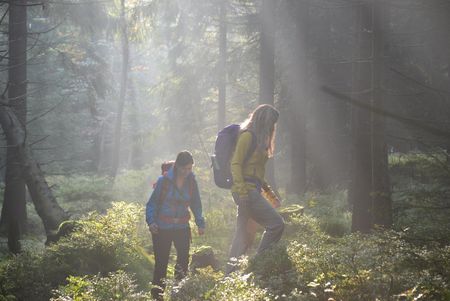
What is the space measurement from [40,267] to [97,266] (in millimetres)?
964

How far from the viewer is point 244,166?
628 centimetres

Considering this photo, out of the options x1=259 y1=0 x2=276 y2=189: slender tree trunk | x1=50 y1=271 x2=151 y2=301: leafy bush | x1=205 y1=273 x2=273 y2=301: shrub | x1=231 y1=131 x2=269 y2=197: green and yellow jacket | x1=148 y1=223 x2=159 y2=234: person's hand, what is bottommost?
x1=50 y1=271 x2=151 y2=301: leafy bush

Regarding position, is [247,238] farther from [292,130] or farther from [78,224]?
[292,130]

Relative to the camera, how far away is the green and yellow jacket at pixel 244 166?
6.12 meters

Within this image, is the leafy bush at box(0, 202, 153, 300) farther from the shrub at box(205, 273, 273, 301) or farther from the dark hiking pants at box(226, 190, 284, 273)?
the shrub at box(205, 273, 273, 301)

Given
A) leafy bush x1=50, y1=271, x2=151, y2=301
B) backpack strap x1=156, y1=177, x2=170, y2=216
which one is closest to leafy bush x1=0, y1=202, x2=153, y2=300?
backpack strap x1=156, y1=177, x2=170, y2=216

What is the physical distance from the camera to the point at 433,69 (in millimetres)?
16547

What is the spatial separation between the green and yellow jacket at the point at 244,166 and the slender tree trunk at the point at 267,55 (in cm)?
847

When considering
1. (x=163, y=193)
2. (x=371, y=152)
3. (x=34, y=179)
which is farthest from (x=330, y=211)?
(x=34, y=179)

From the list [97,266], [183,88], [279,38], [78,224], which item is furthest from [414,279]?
[183,88]

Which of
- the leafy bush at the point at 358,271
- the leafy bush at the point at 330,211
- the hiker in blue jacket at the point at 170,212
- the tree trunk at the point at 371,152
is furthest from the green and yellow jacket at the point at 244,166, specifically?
the leafy bush at the point at 330,211

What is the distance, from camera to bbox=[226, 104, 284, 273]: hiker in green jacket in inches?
242

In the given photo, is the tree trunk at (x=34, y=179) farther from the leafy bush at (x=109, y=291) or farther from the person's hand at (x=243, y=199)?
the person's hand at (x=243, y=199)

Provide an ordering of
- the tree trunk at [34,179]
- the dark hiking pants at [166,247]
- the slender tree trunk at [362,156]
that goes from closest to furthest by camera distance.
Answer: the dark hiking pants at [166,247], the slender tree trunk at [362,156], the tree trunk at [34,179]
